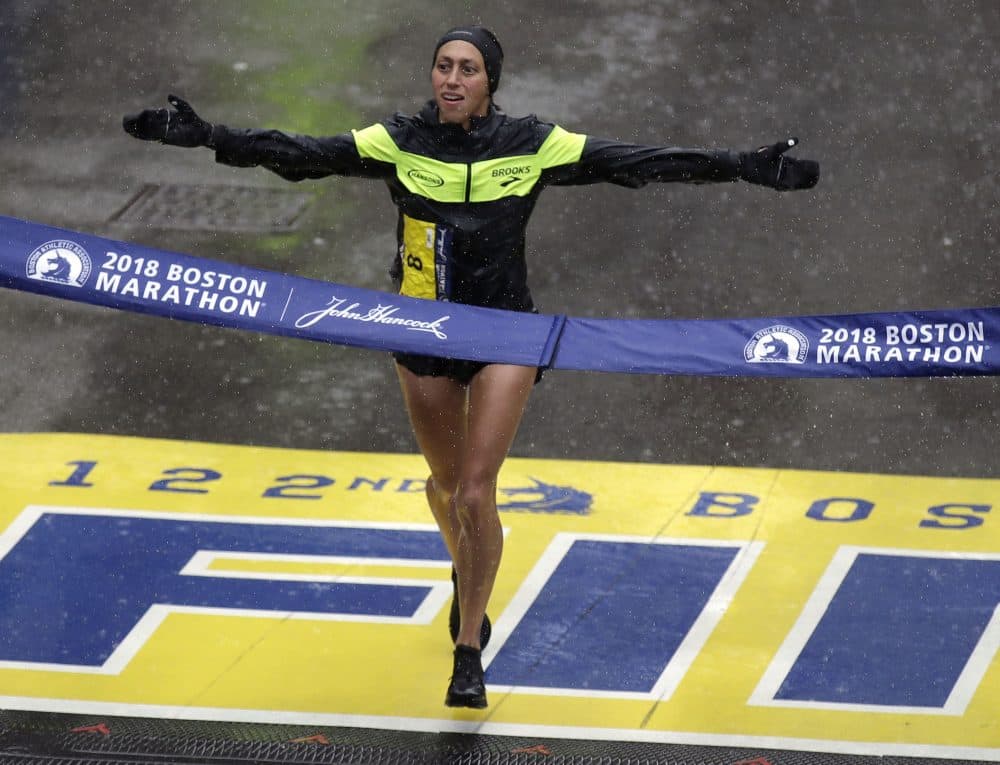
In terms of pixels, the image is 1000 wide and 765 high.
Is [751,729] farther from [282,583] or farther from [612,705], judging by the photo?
[282,583]

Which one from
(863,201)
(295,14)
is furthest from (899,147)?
(295,14)

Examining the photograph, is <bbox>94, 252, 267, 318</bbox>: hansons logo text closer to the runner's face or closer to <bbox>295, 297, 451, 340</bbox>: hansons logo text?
<bbox>295, 297, 451, 340</bbox>: hansons logo text

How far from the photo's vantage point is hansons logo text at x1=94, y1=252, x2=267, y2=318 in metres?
6.50

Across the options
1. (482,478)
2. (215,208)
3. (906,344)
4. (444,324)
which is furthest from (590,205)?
(906,344)

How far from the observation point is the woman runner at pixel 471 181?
6527mm

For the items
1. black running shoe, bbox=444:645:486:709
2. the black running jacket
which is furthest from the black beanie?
black running shoe, bbox=444:645:486:709

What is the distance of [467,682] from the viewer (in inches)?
254

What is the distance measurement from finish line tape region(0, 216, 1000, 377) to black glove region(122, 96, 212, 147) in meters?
0.42

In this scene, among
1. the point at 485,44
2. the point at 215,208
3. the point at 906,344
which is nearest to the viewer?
the point at 906,344

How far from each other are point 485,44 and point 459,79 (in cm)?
17

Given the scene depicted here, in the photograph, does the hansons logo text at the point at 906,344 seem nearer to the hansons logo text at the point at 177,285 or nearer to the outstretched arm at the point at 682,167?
the outstretched arm at the point at 682,167

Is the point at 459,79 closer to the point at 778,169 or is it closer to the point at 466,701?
the point at 778,169

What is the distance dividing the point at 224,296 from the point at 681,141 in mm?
5861

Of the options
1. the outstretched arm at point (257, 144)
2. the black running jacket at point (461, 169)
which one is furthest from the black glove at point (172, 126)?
the black running jacket at point (461, 169)
